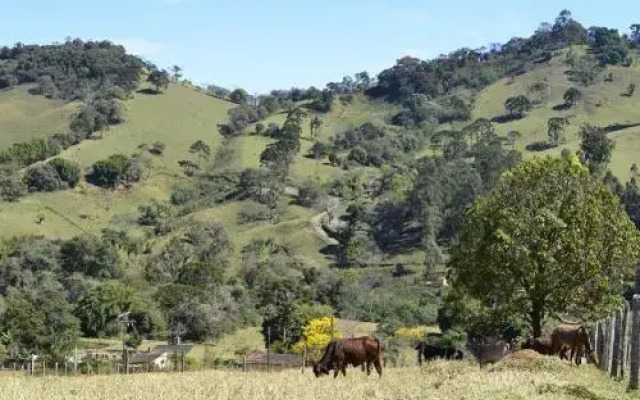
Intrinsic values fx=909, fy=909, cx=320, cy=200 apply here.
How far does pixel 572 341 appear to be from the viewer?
2803cm

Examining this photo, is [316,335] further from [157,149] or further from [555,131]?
[157,149]

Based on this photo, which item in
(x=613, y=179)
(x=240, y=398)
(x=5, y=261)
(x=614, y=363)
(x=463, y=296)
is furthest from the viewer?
(x=613, y=179)

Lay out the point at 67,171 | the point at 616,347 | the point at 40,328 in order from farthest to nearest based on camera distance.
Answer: the point at 67,171 → the point at 40,328 → the point at 616,347

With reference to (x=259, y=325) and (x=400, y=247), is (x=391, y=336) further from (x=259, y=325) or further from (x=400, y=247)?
(x=400, y=247)

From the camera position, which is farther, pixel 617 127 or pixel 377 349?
pixel 617 127

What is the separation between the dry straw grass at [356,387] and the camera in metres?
17.0

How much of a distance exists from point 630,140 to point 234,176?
7677 centimetres

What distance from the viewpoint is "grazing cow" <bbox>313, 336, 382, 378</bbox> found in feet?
80.7

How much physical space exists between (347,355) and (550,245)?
15.0 meters

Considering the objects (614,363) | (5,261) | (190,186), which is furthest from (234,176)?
(614,363)

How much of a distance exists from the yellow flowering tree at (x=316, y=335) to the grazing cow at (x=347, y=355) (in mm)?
58794

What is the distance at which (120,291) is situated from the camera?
98000 mm

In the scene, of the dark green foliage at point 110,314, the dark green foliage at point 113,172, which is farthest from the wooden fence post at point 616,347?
the dark green foliage at point 113,172

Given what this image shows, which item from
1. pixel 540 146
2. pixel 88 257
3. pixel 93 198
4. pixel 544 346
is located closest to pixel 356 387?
pixel 544 346
